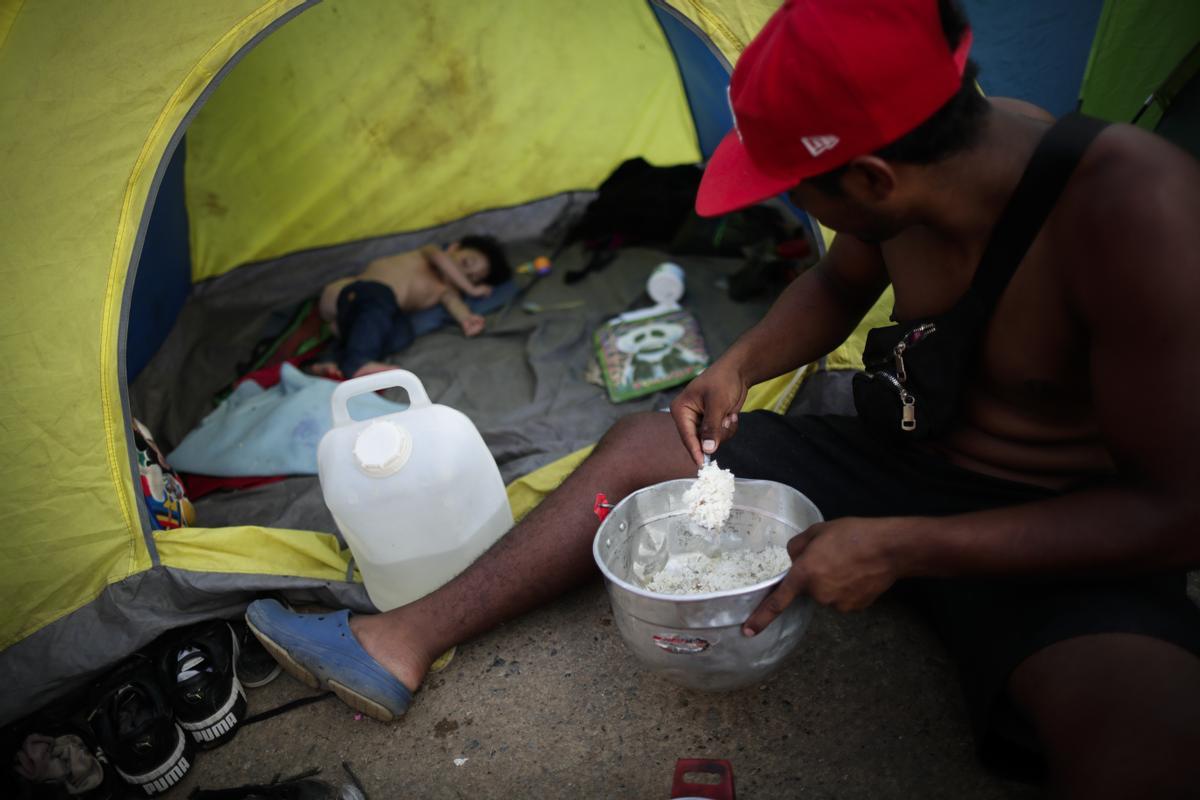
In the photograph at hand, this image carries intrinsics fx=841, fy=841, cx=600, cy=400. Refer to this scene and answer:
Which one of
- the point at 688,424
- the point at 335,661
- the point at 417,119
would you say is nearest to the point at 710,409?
the point at 688,424

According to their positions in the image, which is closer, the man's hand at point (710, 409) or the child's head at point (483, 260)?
the man's hand at point (710, 409)

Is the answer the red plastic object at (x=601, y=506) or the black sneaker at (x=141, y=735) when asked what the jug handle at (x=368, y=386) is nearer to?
the red plastic object at (x=601, y=506)

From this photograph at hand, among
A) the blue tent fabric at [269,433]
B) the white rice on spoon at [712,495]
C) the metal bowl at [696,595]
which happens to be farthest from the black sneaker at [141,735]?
the white rice on spoon at [712,495]

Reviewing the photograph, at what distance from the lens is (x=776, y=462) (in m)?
1.56

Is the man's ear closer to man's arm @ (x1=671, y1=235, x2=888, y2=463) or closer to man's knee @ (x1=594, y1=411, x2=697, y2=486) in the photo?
man's arm @ (x1=671, y1=235, x2=888, y2=463)

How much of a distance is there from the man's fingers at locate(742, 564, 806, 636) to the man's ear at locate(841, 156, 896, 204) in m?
0.50

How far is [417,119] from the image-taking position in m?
3.23

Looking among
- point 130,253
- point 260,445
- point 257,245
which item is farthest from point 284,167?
point 130,253

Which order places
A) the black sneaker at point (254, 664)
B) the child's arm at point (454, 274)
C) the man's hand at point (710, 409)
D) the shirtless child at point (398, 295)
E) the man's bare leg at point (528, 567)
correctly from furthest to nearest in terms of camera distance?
the child's arm at point (454, 274) < the shirtless child at point (398, 295) < the black sneaker at point (254, 664) < the man's bare leg at point (528, 567) < the man's hand at point (710, 409)

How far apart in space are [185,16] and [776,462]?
1549 mm

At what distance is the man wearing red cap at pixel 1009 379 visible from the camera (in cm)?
97

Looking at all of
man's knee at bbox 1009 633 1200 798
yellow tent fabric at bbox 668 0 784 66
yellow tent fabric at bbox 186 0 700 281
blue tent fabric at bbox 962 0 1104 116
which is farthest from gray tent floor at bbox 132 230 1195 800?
yellow tent fabric at bbox 186 0 700 281

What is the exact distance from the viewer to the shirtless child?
2863 mm

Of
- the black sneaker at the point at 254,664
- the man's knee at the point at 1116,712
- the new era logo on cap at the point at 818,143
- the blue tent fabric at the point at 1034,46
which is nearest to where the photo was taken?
the man's knee at the point at 1116,712
